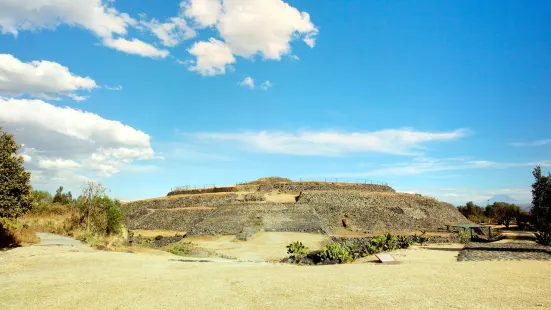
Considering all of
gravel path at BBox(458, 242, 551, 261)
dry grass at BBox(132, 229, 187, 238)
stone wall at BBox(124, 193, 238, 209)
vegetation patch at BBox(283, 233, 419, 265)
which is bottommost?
dry grass at BBox(132, 229, 187, 238)

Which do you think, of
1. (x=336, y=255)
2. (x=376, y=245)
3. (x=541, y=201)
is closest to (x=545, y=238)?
(x=541, y=201)

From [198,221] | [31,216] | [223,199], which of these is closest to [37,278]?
[31,216]

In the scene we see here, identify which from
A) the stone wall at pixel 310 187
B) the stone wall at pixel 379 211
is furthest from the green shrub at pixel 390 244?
the stone wall at pixel 310 187

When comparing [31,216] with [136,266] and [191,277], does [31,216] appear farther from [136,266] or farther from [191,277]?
[191,277]

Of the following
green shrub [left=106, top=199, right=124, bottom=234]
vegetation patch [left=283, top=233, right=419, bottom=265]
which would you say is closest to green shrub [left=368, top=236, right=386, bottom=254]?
vegetation patch [left=283, top=233, right=419, bottom=265]

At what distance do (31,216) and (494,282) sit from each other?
114 feet

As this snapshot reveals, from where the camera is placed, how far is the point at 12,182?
1941cm

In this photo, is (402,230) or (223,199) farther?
(223,199)

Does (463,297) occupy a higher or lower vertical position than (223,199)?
lower

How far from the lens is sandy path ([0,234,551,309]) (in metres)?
9.60

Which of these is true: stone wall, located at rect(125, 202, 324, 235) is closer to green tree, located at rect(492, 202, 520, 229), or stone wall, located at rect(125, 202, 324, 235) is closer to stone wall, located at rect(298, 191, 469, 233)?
stone wall, located at rect(298, 191, 469, 233)

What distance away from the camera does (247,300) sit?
9820 millimetres

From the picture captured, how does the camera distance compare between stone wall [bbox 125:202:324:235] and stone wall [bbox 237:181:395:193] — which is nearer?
stone wall [bbox 125:202:324:235]

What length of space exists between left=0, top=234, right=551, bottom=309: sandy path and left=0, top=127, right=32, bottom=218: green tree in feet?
14.7
